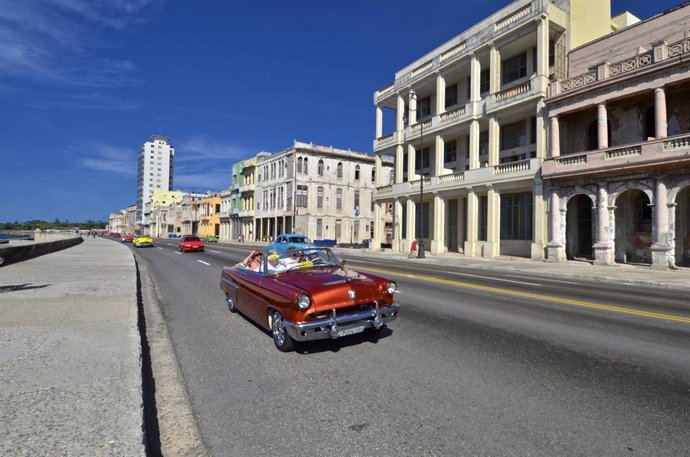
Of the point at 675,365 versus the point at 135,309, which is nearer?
the point at 675,365

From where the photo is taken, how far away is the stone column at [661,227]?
19.4 m

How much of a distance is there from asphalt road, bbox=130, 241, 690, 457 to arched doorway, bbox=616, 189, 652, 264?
56.2ft

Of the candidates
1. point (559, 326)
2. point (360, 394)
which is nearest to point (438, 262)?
point (559, 326)

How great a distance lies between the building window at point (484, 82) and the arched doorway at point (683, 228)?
16.2 meters

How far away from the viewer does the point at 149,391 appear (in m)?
4.16

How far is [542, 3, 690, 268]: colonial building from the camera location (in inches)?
768

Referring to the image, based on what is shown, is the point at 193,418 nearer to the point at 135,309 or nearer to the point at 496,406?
the point at 496,406

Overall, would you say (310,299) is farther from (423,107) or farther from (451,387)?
(423,107)

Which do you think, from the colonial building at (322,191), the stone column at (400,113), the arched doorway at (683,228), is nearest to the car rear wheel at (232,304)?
the arched doorway at (683,228)

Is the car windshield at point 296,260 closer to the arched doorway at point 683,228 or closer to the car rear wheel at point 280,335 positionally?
the car rear wheel at point 280,335

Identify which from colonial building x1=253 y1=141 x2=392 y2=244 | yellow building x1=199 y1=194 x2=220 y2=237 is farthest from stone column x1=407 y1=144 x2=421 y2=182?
yellow building x1=199 y1=194 x2=220 y2=237

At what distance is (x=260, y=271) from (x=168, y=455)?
3845 mm

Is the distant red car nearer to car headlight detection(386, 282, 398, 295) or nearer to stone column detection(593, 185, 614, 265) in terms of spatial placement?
stone column detection(593, 185, 614, 265)

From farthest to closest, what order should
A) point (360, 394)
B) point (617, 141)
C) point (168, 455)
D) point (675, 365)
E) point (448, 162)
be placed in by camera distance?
point (448, 162) < point (617, 141) < point (675, 365) < point (360, 394) < point (168, 455)
